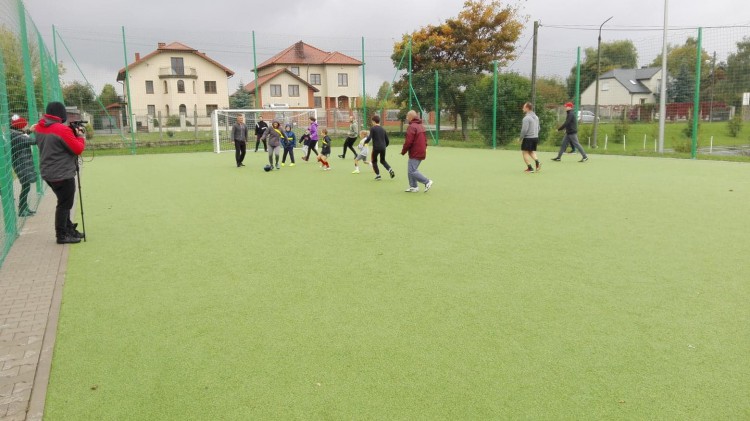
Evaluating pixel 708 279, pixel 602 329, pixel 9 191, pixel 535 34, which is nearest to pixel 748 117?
pixel 535 34

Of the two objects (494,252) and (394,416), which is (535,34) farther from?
(394,416)

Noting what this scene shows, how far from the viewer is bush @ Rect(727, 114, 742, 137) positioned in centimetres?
2469

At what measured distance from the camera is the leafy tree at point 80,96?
23.5 m

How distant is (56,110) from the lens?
683 centimetres

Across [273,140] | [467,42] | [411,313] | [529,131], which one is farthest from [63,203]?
[467,42]

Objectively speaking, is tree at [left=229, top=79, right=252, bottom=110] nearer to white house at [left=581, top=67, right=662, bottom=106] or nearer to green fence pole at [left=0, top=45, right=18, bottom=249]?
white house at [left=581, top=67, right=662, bottom=106]

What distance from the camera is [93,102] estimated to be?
23672mm

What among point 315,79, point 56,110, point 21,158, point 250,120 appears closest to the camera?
point 56,110

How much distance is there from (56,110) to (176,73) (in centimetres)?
5004

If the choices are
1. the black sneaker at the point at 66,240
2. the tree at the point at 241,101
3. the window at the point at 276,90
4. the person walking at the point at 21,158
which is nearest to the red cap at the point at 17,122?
the person walking at the point at 21,158

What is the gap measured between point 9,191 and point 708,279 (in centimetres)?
814

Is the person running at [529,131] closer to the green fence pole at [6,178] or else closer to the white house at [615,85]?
the green fence pole at [6,178]

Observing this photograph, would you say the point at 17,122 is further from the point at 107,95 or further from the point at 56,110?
the point at 107,95

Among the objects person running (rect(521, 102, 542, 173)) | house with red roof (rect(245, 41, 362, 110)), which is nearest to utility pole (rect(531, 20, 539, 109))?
person running (rect(521, 102, 542, 173))
